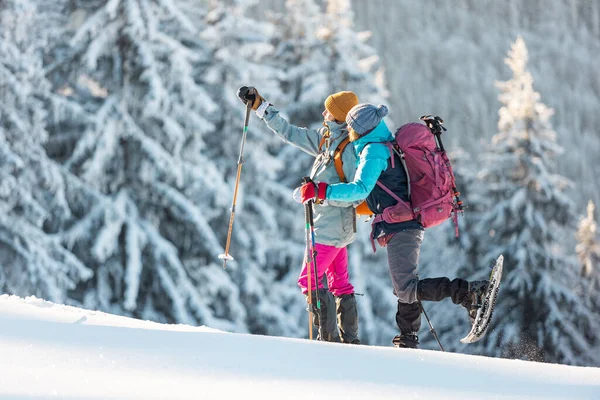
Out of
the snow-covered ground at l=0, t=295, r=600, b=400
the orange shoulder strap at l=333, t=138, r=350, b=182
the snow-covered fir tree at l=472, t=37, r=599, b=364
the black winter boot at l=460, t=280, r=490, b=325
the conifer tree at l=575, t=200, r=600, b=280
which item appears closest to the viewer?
the snow-covered ground at l=0, t=295, r=600, b=400

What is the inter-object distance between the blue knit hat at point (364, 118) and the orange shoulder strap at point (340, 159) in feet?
1.28

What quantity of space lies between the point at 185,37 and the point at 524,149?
10.4 metres

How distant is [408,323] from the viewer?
6719 millimetres

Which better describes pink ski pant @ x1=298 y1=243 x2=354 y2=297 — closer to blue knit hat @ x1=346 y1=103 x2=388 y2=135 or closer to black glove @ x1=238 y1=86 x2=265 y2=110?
blue knit hat @ x1=346 y1=103 x2=388 y2=135

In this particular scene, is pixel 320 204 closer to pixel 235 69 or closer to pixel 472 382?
pixel 472 382

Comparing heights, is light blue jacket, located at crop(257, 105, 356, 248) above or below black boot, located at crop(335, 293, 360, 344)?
above

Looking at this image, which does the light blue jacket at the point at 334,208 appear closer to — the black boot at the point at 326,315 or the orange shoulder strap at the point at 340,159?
the orange shoulder strap at the point at 340,159

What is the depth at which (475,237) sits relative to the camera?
1017 inches

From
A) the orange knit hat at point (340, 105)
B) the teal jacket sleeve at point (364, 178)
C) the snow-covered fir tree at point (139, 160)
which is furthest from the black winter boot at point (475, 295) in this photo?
the snow-covered fir tree at point (139, 160)

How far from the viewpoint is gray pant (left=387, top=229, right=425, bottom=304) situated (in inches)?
259

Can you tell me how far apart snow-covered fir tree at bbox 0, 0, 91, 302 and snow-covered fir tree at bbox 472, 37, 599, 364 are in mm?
12090

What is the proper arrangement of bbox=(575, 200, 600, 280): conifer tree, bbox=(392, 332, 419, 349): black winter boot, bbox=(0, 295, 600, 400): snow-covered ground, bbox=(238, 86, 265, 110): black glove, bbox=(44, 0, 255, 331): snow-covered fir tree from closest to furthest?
bbox=(0, 295, 600, 400): snow-covered ground → bbox=(392, 332, 419, 349): black winter boot → bbox=(238, 86, 265, 110): black glove → bbox=(44, 0, 255, 331): snow-covered fir tree → bbox=(575, 200, 600, 280): conifer tree

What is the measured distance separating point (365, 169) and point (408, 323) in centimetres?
129

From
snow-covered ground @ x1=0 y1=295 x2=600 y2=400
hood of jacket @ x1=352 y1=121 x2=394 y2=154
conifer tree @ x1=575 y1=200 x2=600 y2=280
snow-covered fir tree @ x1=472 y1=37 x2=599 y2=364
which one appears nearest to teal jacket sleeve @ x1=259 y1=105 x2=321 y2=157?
hood of jacket @ x1=352 y1=121 x2=394 y2=154
